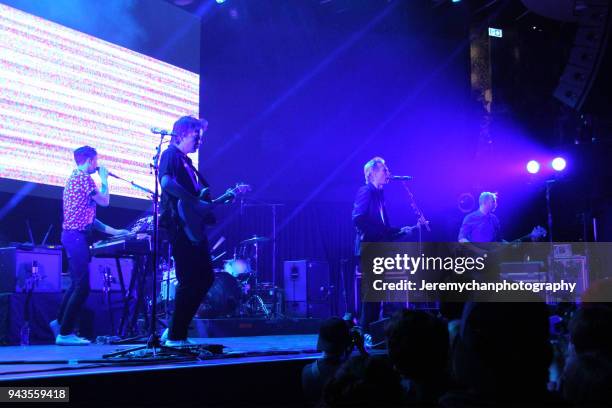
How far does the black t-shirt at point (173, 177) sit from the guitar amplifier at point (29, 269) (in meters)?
A: 3.26

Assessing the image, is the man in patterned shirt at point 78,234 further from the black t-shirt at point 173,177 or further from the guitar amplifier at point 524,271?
the guitar amplifier at point 524,271

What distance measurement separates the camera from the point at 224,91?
37.1 ft

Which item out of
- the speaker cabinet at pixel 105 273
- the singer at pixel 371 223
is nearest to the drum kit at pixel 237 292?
the speaker cabinet at pixel 105 273

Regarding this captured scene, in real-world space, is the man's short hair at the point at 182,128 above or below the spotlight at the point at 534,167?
below

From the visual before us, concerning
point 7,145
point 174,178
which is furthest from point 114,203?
point 174,178

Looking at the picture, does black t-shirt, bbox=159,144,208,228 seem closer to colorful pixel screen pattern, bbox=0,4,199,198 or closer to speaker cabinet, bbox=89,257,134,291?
colorful pixel screen pattern, bbox=0,4,199,198

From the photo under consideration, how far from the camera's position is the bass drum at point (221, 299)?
28.8ft

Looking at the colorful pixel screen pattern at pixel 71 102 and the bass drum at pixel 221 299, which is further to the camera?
the bass drum at pixel 221 299

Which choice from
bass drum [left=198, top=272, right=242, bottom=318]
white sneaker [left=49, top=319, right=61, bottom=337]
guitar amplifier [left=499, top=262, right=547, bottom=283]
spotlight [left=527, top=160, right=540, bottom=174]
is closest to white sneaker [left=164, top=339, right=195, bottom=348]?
white sneaker [left=49, top=319, right=61, bottom=337]

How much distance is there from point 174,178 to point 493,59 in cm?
1016

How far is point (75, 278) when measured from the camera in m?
5.88

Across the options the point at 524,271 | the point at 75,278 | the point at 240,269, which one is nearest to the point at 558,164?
the point at 524,271

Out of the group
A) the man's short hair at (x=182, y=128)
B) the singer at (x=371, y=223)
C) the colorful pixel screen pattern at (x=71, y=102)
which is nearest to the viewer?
the man's short hair at (x=182, y=128)

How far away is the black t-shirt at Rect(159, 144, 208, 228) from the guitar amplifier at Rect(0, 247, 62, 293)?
3264 millimetres
